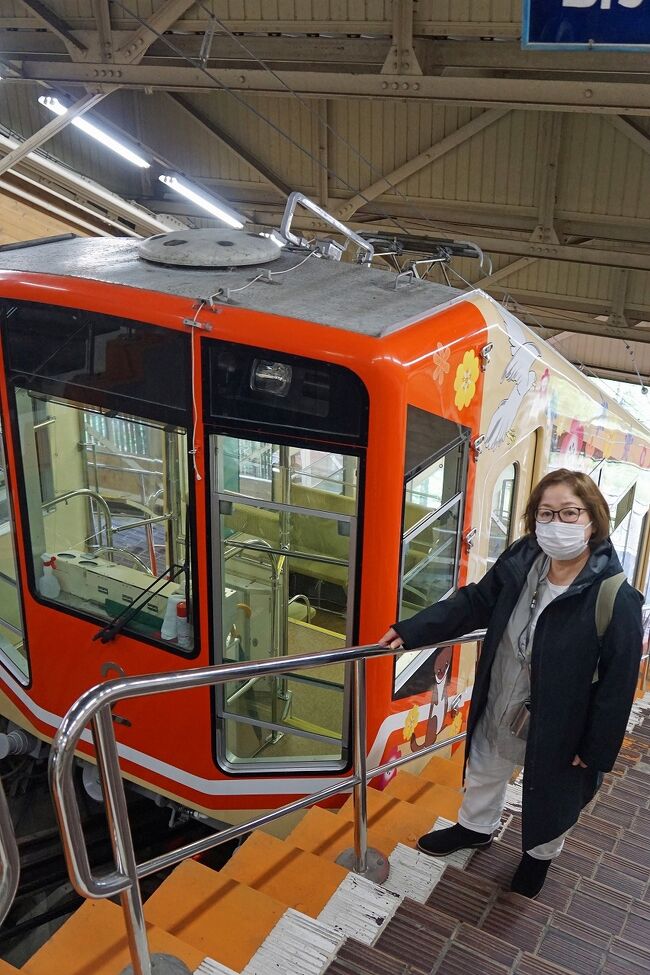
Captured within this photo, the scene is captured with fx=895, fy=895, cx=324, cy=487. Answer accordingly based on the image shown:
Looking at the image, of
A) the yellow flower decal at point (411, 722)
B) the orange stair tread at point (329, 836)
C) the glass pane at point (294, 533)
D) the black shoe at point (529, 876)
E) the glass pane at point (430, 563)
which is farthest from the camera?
the glass pane at point (294, 533)

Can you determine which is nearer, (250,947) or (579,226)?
(250,947)

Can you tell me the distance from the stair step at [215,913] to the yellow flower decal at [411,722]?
1.43m

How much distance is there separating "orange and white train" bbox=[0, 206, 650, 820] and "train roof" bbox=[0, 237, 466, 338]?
0.02 metres

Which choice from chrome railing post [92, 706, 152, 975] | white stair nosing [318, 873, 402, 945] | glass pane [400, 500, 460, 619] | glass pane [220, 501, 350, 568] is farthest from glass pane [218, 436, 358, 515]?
chrome railing post [92, 706, 152, 975]

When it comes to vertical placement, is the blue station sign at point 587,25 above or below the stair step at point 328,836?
above

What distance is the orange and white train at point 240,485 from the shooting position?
369 centimetres

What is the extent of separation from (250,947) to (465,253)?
3.93m

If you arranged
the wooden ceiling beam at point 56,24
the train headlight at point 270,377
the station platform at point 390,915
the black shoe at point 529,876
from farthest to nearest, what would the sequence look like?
the wooden ceiling beam at point 56,24 → the train headlight at point 270,377 → the black shoe at point 529,876 → the station platform at point 390,915

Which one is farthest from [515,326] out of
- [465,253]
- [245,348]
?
[245,348]

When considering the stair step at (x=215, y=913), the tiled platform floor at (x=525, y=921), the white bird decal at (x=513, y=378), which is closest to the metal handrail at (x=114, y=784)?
the stair step at (x=215, y=913)

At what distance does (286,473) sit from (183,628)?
0.86m

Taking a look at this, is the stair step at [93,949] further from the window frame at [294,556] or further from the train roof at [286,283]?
the train roof at [286,283]

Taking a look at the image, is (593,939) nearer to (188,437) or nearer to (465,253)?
(188,437)

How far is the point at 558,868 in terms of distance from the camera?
125 inches
